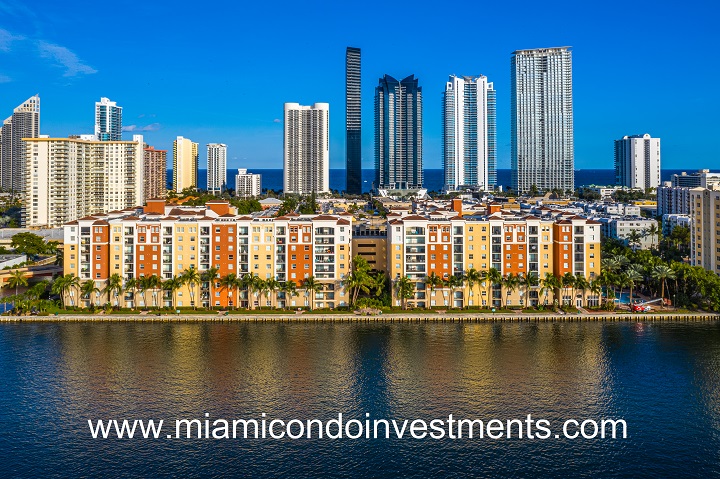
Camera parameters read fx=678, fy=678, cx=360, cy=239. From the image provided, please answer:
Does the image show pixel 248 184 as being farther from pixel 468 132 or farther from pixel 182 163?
pixel 468 132

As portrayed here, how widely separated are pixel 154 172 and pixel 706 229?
87.5 meters

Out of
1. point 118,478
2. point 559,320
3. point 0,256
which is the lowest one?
point 118,478

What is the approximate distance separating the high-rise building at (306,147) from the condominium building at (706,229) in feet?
308

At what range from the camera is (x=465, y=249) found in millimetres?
39375

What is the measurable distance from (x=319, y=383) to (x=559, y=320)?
1666cm

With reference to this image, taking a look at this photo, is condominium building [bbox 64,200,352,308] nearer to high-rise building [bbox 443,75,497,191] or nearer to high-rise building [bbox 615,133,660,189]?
high-rise building [bbox 443,75,497,191]

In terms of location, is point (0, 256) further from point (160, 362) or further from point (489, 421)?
point (489, 421)

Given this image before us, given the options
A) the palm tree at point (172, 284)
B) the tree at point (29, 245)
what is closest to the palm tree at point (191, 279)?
the palm tree at point (172, 284)

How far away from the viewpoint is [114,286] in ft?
125

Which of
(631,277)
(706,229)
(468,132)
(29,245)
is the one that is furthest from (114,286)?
(468,132)

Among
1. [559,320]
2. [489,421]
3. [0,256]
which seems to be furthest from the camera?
[0,256]

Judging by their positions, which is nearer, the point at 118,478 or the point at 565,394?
the point at 118,478

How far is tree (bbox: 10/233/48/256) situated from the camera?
59.2 metres

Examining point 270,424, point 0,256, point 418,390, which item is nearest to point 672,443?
point 418,390
